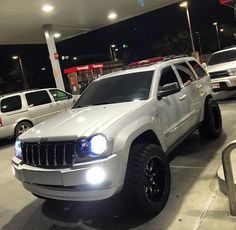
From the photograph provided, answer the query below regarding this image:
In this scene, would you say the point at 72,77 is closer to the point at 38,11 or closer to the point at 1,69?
the point at 38,11

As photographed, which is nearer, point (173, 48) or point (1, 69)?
point (1, 69)

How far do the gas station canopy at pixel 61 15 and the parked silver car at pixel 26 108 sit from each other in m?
3.40

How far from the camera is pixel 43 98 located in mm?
12719

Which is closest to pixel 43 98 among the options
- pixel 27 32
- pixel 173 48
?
pixel 27 32

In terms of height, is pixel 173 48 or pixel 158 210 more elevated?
pixel 173 48

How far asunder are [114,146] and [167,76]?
237cm

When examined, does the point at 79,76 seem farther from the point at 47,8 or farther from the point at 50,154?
the point at 50,154

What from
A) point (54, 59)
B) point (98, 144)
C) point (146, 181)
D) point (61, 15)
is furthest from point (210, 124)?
point (54, 59)

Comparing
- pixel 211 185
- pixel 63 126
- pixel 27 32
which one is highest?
pixel 27 32

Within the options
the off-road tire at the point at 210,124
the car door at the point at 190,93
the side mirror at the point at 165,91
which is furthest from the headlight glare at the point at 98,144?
the off-road tire at the point at 210,124

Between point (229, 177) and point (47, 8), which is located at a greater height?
point (47, 8)

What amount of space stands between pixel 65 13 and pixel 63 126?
12.5m

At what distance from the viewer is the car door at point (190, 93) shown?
5992mm

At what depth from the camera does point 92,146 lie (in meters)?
3.79
